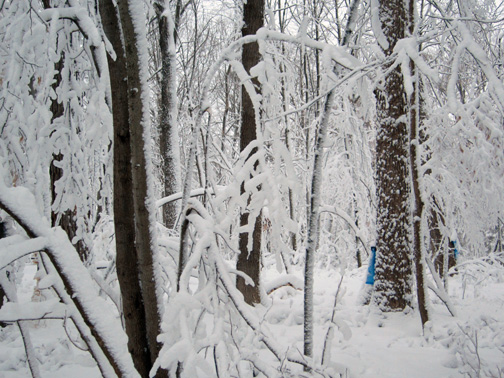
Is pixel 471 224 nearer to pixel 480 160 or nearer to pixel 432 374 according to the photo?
pixel 480 160

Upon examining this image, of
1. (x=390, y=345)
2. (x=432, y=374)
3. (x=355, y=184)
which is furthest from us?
(x=355, y=184)

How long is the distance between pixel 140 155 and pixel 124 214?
1.36 ft

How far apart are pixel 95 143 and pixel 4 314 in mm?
1191

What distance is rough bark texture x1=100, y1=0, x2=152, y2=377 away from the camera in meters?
1.77

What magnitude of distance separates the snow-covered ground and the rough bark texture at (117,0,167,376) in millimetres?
985

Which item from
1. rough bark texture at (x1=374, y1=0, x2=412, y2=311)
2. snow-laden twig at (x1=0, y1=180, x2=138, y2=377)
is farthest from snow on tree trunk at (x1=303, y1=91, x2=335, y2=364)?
rough bark texture at (x1=374, y1=0, x2=412, y2=311)

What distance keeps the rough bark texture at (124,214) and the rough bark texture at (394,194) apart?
3.69m

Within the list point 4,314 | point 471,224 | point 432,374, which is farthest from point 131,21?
point 471,224

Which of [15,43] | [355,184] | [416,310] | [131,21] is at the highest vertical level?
[15,43]

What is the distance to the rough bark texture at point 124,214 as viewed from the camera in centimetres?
177

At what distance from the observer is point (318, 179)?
6.12 feet

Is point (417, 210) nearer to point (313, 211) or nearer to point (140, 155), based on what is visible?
point (313, 211)

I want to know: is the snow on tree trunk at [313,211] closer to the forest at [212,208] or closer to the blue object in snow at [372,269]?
the forest at [212,208]

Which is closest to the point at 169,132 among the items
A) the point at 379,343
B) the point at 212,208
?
the point at 379,343
